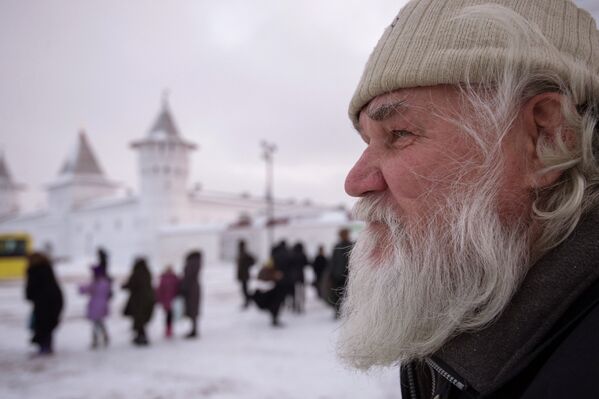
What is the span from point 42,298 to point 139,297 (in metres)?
1.19

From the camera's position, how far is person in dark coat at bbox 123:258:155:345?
5922 millimetres

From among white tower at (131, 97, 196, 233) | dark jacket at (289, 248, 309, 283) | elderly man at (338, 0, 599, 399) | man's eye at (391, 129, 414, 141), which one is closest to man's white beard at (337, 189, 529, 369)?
elderly man at (338, 0, 599, 399)

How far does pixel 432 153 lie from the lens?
0.73 m

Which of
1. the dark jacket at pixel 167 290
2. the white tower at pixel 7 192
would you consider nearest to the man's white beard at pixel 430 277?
the dark jacket at pixel 167 290

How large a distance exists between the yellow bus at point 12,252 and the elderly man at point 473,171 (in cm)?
1867

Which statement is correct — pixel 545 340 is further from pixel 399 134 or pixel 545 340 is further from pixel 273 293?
pixel 273 293

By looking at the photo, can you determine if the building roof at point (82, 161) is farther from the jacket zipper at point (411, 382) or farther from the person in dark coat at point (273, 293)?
the jacket zipper at point (411, 382)

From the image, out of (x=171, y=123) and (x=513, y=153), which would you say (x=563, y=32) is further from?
(x=171, y=123)

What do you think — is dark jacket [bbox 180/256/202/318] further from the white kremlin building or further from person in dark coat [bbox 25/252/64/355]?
the white kremlin building

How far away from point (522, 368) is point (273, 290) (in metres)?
6.69

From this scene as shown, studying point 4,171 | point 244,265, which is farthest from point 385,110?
point 4,171

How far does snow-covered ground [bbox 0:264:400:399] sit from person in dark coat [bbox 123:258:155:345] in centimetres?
26

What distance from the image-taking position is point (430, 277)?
0.72 meters

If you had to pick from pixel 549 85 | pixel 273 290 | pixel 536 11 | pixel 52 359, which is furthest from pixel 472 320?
pixel 273 290
